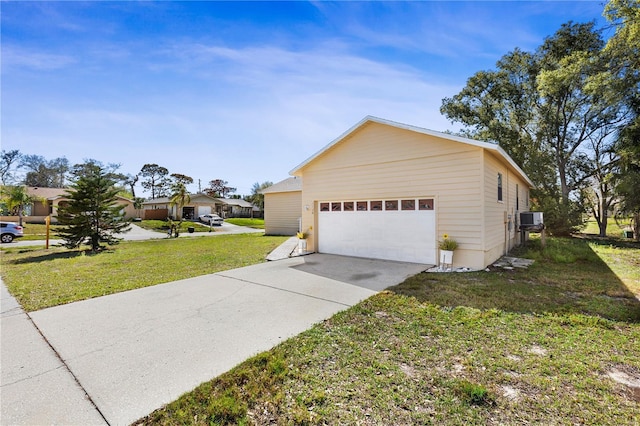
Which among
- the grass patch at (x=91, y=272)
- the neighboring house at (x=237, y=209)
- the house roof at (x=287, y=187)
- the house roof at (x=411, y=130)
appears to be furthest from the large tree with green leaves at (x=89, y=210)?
the neighboring house at (x=237, y=209)

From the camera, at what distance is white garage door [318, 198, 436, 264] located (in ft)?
26.8

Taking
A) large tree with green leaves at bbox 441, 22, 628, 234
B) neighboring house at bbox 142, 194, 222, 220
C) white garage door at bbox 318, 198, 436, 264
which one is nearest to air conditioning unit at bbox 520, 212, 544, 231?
white garage door at bbox 318, 198, 436, 264

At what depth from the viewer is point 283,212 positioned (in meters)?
19.8

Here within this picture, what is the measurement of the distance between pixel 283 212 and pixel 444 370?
1751 cm

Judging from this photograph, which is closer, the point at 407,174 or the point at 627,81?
the point at 407,174

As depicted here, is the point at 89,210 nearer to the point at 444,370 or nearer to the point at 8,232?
the point at 8,232

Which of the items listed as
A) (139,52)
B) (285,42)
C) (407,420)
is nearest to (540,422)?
(407,420)

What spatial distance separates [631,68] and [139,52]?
62.7 feet

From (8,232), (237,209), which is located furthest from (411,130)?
(237,209)

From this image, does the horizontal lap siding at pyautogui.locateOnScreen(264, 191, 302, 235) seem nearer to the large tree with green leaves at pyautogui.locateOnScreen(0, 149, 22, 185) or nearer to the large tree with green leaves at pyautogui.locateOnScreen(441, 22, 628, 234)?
the large tree with green leaves at pyautogui.locateOnScreen(441, 22, 628, 234)

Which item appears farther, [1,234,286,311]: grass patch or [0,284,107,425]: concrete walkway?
[1,234,286,311]: grass patch

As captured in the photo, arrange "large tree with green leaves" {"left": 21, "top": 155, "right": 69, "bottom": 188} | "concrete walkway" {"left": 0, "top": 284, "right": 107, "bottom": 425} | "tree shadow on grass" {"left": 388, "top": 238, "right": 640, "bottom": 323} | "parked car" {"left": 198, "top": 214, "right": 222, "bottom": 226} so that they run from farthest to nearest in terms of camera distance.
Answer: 1. "large tree with green leaves" {"left": 21, "top": 155, "right": 69, "bottom": 188}
2. "parked car" {"left": 198, "top": 214, "right": 222, "bottom": 226}
3. "tree shadow on grass" {"left": 388, "top": 238, "right": 640, "bottom": 323}
4. "concrete walkway" {"left": 0, "top": 284, "right": 107, "bottom": 425}

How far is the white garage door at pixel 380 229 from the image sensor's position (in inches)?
322

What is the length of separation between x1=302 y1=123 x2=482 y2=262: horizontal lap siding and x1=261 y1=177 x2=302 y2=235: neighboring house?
8584mm
